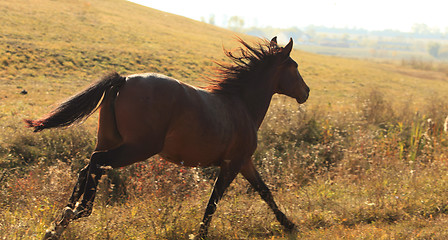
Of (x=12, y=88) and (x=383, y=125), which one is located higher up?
(x=383, y=125)

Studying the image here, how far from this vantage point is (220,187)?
4.92 m

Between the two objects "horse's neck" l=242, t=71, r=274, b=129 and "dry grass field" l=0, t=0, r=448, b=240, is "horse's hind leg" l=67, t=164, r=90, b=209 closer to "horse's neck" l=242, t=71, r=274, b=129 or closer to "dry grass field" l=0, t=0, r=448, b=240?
"dry grass field" l=0, t=0, r=448, b=240

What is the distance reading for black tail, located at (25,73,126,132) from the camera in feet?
13.1

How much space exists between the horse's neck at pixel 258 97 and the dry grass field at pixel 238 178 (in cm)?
129

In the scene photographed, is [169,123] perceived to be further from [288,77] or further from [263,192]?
[288,77]

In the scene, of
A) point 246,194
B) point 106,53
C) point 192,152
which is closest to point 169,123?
point 192,152

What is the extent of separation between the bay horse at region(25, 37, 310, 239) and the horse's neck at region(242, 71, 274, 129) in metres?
0.01

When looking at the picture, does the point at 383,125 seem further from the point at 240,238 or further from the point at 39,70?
the point at 39,70

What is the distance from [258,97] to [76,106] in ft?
8.37

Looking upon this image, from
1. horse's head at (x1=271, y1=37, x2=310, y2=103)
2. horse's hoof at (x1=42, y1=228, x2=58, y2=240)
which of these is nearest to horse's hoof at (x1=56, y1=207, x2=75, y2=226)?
horse's hoof at (x1=42, y1=228, x2=58, y2=240)

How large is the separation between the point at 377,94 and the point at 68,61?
16.0 metres

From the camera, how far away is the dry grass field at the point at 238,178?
5.02 m

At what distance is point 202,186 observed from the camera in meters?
7.20

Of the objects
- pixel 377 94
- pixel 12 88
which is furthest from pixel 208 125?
pixel 12 88
